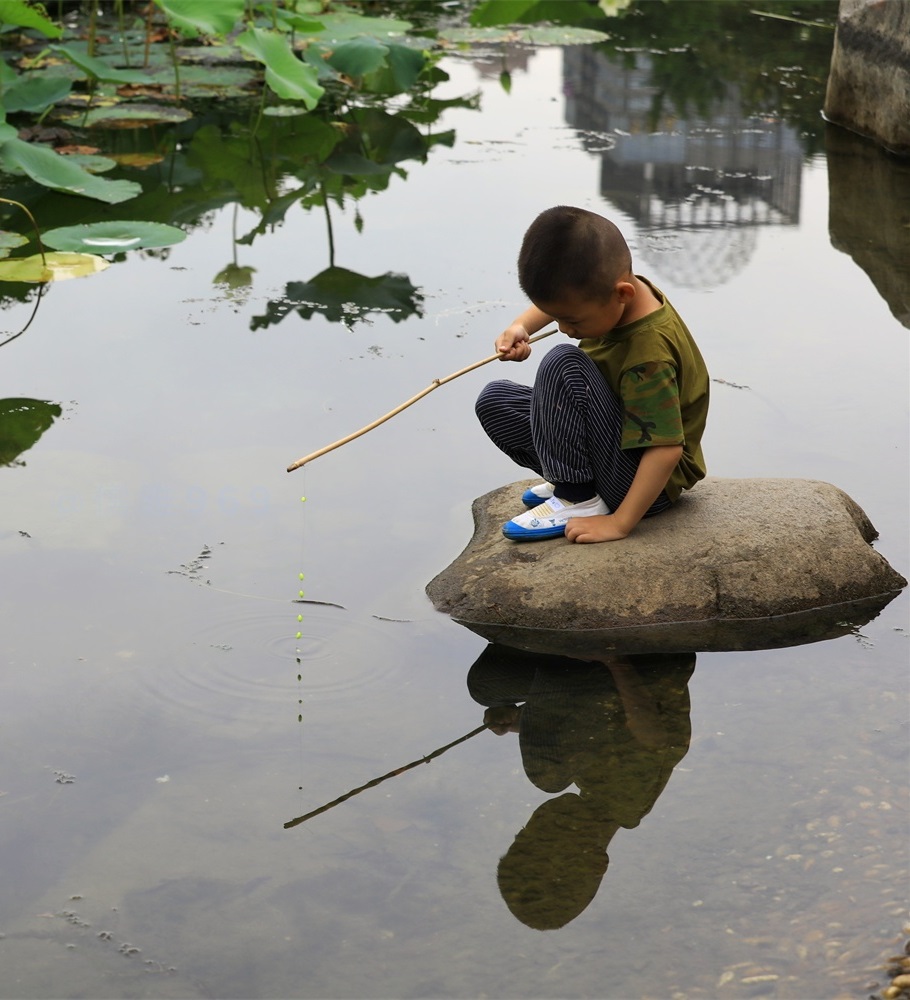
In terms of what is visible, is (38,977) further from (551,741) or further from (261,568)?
(261,568)

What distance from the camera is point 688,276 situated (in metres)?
4.83

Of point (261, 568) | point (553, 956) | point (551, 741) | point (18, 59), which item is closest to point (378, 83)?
point (18, 59)

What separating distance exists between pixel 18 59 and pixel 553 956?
7399 mm

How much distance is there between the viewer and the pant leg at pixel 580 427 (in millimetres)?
2672

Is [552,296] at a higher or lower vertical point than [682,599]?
higher

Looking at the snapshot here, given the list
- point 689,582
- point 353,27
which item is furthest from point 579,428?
point 353,27

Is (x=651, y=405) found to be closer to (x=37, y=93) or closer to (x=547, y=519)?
(x=547, y=519)

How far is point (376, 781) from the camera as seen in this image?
2.18 meters

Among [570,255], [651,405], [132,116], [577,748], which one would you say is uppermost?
[570,255]

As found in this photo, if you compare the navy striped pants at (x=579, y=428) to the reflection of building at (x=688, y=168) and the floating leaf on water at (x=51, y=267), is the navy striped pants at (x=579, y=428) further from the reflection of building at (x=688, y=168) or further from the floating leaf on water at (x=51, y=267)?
the floating leaf on water at (x=51, y=267)

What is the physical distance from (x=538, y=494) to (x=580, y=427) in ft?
0.88

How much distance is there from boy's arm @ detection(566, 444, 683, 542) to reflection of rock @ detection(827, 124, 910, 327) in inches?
80.7

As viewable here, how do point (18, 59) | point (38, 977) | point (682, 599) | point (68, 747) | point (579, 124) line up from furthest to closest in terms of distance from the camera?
point (18, 59) → point (579, 124) → point (682, 599) → point (68, 747) → point (38, 977)

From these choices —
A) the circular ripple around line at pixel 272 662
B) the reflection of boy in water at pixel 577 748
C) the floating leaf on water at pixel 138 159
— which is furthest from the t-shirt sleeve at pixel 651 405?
the floating leaf on water at pixel 138 159
